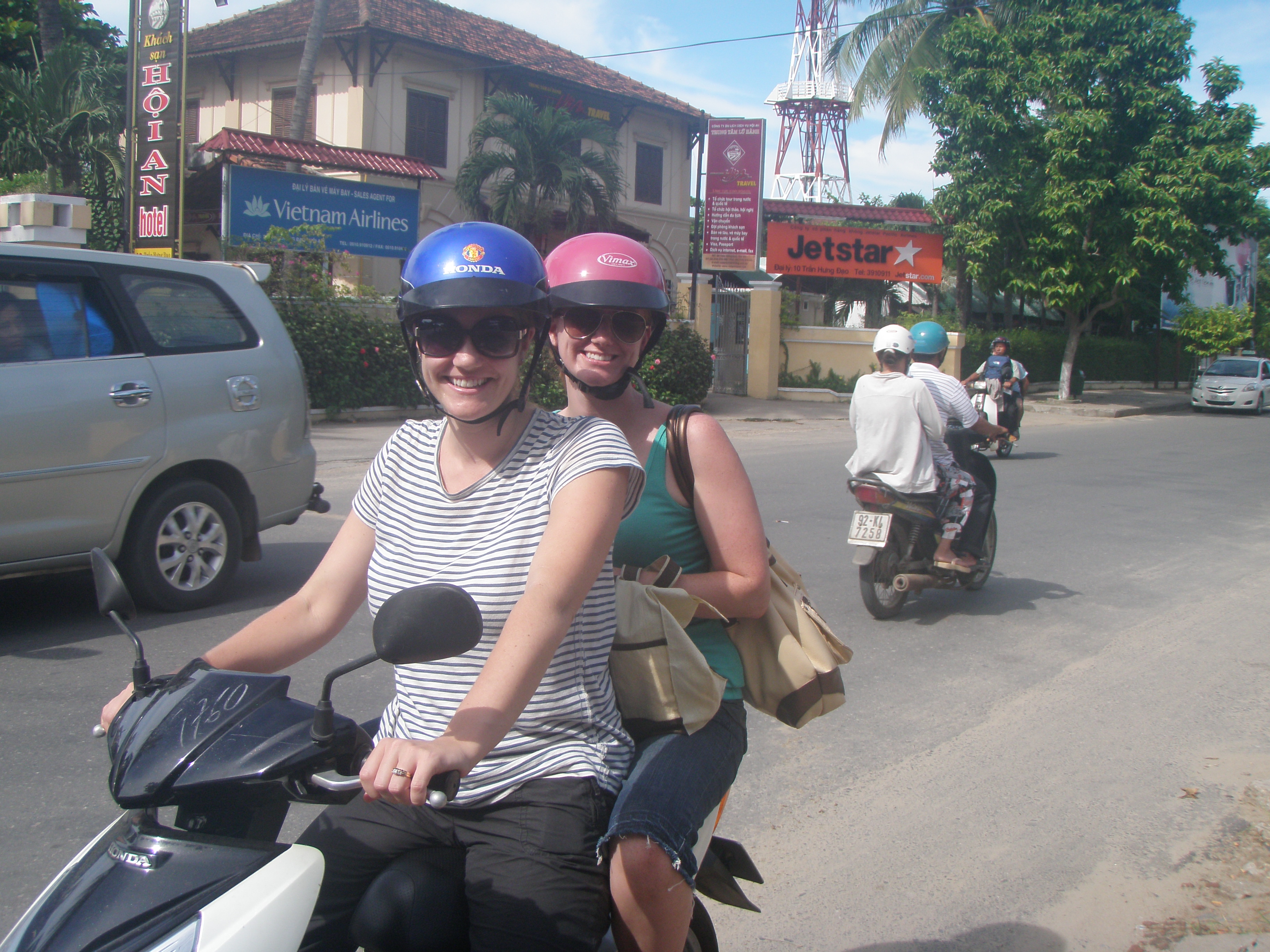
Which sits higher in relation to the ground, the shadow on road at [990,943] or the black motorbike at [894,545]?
the black motorbike at [894,545]

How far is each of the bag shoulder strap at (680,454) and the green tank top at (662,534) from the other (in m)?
0.02

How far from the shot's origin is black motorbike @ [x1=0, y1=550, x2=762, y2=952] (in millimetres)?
1341

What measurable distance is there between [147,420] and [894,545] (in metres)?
4.14

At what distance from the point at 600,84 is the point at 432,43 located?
5.80m

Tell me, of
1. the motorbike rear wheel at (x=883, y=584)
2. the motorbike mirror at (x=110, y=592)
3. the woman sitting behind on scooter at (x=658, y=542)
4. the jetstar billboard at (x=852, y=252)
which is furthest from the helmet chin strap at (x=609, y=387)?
the jetstar billboard at (x=852, y=252)

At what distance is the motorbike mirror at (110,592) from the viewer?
1.77 m

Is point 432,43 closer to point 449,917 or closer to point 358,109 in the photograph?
point 358,109

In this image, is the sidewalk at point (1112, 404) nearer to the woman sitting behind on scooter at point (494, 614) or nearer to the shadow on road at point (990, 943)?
the shadow on road at point (990, 943)

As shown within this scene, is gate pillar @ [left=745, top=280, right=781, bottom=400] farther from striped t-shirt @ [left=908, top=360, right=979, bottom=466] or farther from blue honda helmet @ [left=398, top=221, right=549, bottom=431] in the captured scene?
blue honda helmet @ [left=398, top=221, right=549, bottom=431]

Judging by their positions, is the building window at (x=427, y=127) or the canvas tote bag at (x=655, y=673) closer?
the canvas tote bag at (x=655, y=673)

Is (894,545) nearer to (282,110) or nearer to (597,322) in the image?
(597,322)

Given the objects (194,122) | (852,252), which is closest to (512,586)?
(852,252)

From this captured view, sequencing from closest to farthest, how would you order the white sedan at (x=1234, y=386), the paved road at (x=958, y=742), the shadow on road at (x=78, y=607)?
the paved road at (x=958, y=742) → the shadow on road at (x=78, y=607) → the white sedan at (x=1234, y=386)

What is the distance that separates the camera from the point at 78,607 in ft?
19.4
